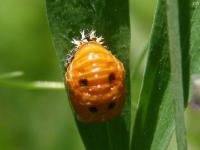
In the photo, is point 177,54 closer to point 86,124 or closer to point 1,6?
point 86,124

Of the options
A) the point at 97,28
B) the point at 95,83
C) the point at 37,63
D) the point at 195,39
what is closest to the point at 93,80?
the point at 95,83

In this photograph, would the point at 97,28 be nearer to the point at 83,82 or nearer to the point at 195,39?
the point at 83,82

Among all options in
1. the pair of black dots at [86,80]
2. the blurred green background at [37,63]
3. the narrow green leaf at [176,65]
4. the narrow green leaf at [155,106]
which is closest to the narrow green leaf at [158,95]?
the narrow green leaf at [155,106]

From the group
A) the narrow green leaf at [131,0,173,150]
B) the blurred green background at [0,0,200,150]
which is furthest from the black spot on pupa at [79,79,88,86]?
the blurred green background at [0,0,200,150]

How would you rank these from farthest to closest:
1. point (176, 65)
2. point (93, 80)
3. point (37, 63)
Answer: point (37, 63) < point (93, 80) < point (176, 65)

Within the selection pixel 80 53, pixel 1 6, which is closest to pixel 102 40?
pixel 80 53

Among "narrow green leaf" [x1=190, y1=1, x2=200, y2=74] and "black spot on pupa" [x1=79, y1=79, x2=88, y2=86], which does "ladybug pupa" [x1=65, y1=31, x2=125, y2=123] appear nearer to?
"black spot on pupa" [x1=79, y1=79, x2=88, y2=86]
